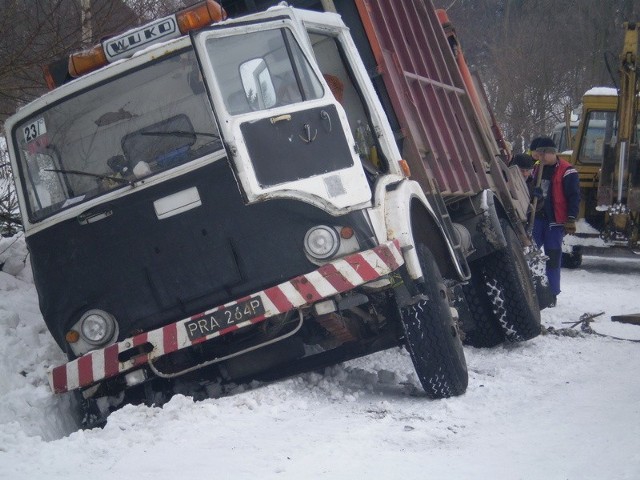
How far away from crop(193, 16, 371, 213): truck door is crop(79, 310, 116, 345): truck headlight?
121 cm

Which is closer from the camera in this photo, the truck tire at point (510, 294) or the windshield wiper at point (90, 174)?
the windshield wiper at point (90, 174)

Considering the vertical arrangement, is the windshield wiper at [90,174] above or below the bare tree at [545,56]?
below

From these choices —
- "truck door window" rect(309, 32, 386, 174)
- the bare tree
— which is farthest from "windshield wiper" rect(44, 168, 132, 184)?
the bare tree

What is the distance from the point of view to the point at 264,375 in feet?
19.8

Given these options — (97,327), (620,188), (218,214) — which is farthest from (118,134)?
(620,188)

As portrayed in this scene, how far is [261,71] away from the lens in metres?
5.38

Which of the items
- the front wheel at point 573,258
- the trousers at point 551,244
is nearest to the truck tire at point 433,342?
the trousers at point 551,244

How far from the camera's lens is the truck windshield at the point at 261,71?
208 inches

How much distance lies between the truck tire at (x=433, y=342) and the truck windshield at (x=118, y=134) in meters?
1.54

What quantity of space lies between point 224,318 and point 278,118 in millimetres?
1180

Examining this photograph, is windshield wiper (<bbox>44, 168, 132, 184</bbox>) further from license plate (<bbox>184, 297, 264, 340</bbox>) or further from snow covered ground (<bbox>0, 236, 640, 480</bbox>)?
snow covered ground (<bbox>0, 236, 640, 480</bbox>)

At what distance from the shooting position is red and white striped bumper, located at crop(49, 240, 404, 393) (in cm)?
514

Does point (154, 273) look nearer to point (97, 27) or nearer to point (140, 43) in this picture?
point (140, 43)

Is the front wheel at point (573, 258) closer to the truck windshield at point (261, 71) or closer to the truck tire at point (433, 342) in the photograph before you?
the truck tire at point (433, 342)
